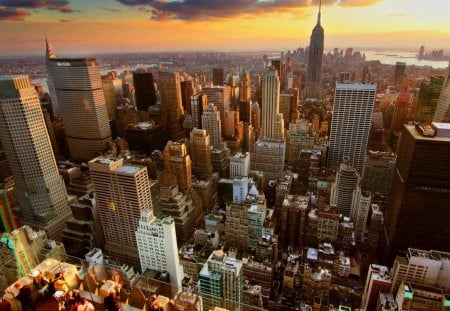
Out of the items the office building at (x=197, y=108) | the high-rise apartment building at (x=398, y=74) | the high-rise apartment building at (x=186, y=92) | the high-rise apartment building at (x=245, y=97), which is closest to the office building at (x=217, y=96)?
the office building at (x=197, y=108)

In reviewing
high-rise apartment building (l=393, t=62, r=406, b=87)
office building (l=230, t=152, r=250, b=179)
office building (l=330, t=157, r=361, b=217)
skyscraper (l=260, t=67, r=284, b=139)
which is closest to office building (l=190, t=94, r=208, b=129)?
A: skyscraper (l=260, t=67, r=284, b=139)

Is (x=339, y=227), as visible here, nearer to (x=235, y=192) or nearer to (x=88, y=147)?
(x=235, y=192)

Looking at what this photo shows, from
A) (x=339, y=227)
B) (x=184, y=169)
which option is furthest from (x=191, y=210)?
(x=339, y=227)

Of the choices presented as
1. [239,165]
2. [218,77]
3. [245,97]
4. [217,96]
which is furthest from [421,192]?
[218,77]

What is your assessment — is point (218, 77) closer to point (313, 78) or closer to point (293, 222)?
point (313, 78)

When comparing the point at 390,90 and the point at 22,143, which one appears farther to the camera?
the point at 390,90

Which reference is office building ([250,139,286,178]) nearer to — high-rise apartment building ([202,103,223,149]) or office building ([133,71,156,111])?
high-rise apartment building ([202,103,223,149])
